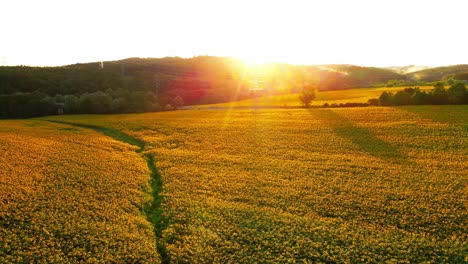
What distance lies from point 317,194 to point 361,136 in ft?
77.6

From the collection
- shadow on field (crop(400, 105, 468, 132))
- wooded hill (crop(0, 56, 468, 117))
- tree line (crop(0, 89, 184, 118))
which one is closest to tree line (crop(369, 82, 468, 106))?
shadow on field (crop(400, 105, 468, 132))

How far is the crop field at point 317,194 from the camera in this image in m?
21.9

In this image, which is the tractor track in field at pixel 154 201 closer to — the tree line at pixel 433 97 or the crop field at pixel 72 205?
the crop field at pixel 72 205

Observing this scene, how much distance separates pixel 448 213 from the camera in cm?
2577

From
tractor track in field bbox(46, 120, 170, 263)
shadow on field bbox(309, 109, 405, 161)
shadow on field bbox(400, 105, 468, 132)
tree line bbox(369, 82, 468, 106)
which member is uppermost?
tree line bbox(369, 82, 468, 106)

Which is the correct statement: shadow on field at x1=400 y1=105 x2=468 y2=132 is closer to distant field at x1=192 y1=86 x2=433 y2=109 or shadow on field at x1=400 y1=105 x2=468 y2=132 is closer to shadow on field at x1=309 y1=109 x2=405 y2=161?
shadow on field at x1=309 y1=109 x2=405 y2=161

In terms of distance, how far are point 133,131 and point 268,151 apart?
26.3 metres

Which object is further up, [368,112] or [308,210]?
[368,112]

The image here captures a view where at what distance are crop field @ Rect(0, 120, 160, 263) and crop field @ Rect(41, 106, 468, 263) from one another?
2.41 meters

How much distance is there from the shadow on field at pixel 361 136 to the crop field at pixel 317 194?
0.15 metres

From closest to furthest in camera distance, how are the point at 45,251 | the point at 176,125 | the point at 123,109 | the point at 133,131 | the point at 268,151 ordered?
the point at 45,251
the point at 268,151
the point at 133,131
the point at 176,125
the point at 123,109

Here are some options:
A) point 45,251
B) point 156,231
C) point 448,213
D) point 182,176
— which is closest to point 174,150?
point 182,176

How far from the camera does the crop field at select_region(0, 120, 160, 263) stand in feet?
70.3

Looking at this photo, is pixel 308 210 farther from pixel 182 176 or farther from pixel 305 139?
pixel 305 139
